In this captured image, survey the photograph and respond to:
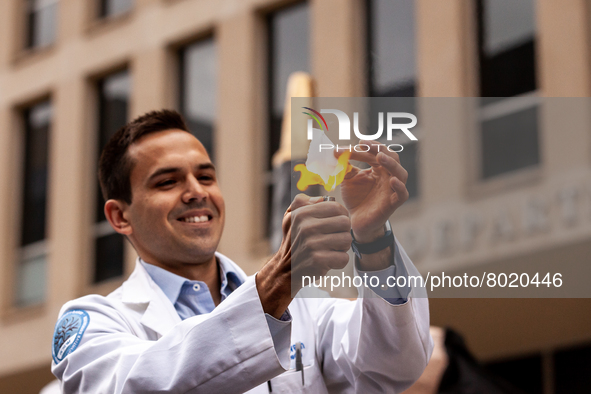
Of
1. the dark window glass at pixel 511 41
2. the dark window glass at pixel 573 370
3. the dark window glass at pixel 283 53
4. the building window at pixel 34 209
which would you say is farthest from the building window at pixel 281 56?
the building window at pixel 34 209

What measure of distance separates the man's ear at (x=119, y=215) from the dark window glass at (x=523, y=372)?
755cm

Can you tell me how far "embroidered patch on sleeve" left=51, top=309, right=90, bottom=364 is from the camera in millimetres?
2096

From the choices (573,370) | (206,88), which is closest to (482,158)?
(573,370)

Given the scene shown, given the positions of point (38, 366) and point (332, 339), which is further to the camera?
point (38, 366)

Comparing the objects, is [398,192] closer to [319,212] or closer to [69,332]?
[319,212]

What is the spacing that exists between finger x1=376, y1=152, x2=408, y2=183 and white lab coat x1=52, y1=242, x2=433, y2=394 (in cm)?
35

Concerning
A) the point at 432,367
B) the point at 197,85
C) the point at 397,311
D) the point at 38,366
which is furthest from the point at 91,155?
the point at 397,311

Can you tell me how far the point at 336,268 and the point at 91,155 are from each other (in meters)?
12.0

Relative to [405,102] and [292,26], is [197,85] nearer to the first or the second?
[292,26]

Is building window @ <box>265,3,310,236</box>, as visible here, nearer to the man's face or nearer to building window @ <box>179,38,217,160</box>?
building window @ <box>179,38,217,160</box>

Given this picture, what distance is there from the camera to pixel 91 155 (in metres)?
13.3

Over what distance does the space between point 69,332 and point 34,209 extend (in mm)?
12354

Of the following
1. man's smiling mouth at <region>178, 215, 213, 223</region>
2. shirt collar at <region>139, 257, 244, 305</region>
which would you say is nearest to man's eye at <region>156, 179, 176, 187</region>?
man's smiling mouth at <region>178, 215, 213, 223</region>

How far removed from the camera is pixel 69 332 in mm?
2135
